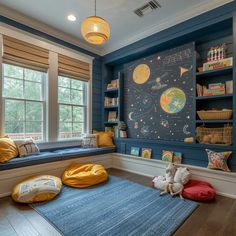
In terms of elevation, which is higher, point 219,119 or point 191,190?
point 219,119

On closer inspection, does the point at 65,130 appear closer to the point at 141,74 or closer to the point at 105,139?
the point at 105,139

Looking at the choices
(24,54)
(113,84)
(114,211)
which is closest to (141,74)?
(113,84)

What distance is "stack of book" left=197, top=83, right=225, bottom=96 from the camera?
2.54 metres

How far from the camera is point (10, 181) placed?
96.2 inches

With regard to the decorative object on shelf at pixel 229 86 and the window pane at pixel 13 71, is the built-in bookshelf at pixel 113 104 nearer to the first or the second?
the window pane at pixel 13 71

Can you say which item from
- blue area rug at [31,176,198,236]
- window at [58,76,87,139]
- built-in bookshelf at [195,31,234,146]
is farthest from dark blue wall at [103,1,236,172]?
window at [58,76,87,139]

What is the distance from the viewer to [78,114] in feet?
12.9

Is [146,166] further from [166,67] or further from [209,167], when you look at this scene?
[166,67]

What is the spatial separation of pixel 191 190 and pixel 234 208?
51 centimetres

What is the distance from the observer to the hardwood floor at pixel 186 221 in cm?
158

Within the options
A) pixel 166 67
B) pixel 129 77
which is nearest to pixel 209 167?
pixel 166 67

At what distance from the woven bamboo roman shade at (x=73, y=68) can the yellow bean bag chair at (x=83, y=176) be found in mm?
2013

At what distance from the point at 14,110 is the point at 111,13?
8.04 ft

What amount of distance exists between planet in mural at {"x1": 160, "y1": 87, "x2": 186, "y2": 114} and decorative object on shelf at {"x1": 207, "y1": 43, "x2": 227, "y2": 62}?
2.32 feet
